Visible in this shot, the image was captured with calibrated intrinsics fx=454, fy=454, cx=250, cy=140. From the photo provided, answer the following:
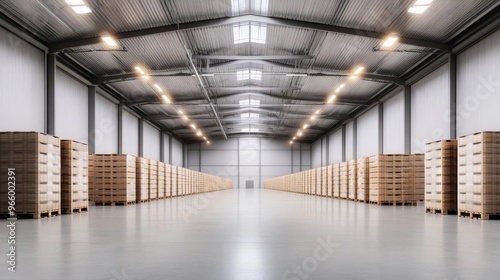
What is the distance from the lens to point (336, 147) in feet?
135

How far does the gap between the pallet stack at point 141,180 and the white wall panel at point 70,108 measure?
3.54 m

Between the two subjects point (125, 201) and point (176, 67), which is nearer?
A: point (125, 201)

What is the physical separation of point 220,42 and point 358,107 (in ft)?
50.9

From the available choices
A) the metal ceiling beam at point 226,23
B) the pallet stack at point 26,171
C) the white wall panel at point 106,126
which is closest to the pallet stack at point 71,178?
the pallet stack at point 26,171

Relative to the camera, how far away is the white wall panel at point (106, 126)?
76.7 feet

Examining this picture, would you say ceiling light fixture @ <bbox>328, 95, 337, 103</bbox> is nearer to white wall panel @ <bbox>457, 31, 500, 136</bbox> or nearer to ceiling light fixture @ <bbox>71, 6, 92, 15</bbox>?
white wall panel @ <bbox>457, 31, 500, 136</bbox>

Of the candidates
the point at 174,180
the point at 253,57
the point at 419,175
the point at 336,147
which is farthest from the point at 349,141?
the point at 253,57

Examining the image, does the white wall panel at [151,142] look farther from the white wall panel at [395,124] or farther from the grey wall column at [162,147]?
the white wall panel at [395,124]

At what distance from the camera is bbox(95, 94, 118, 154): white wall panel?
2338 centimetres

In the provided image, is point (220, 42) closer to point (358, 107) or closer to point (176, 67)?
point (176, 67)

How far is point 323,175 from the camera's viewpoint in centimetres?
2698

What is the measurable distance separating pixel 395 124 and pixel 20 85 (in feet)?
60.3

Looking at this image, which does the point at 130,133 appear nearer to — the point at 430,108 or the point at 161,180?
the point at 161,180

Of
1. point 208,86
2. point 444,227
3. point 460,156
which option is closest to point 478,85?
point 460,156
